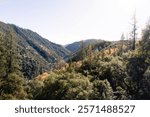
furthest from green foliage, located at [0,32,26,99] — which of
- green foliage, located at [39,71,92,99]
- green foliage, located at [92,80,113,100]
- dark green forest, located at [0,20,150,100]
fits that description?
green foliage, located at [92,80,113,100]

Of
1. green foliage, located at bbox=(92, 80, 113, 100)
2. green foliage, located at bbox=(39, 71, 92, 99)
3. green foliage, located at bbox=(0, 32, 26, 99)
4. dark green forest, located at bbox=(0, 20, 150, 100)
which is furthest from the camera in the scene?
green foliage, located at bbox=(0, 32, 26, 99)

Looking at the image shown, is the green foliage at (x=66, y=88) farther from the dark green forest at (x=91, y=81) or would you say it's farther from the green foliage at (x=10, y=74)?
the green foliage at (x=10, y=74)

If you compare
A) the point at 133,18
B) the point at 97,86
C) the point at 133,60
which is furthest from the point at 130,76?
the point at 133,18

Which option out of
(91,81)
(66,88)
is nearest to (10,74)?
(66,88)

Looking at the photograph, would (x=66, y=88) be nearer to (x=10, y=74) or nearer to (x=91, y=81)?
(x=91, y=81)

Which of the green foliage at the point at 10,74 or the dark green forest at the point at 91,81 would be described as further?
the green foliage at the point at 10,74

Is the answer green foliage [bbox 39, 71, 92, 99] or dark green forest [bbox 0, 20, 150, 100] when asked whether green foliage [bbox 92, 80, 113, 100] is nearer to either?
dark green forest [bbox 0, 20, 150, 100]

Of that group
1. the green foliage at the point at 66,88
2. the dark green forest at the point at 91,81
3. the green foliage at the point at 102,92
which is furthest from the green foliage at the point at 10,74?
the green foliage at the point at 102,92

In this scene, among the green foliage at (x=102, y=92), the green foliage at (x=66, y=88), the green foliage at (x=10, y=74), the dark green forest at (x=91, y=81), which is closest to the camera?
the green foliage at (x=102, y=92)

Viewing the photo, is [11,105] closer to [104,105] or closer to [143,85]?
[104,105]

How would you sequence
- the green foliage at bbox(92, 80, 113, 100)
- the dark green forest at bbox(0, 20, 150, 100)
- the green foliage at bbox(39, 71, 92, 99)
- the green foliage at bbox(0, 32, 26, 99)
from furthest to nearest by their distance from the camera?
the green foliage at bbox(0, 32, 26, 99), the dark green forest at bbox(0, 20, 150, 100), the green foliage at bbox(39, 71, 92, 99), the green foliage at bbox(92, 80, 113, 100)

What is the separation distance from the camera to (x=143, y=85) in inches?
2477

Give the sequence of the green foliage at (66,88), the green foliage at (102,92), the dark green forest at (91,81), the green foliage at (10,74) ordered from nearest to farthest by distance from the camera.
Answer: the green foliage at (102,92)
the green foliage at (66,88)
the dark green forest at (91,81)
the green foliage at (10,74)

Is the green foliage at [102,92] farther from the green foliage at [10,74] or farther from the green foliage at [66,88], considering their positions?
the green foliage at [10,74]
